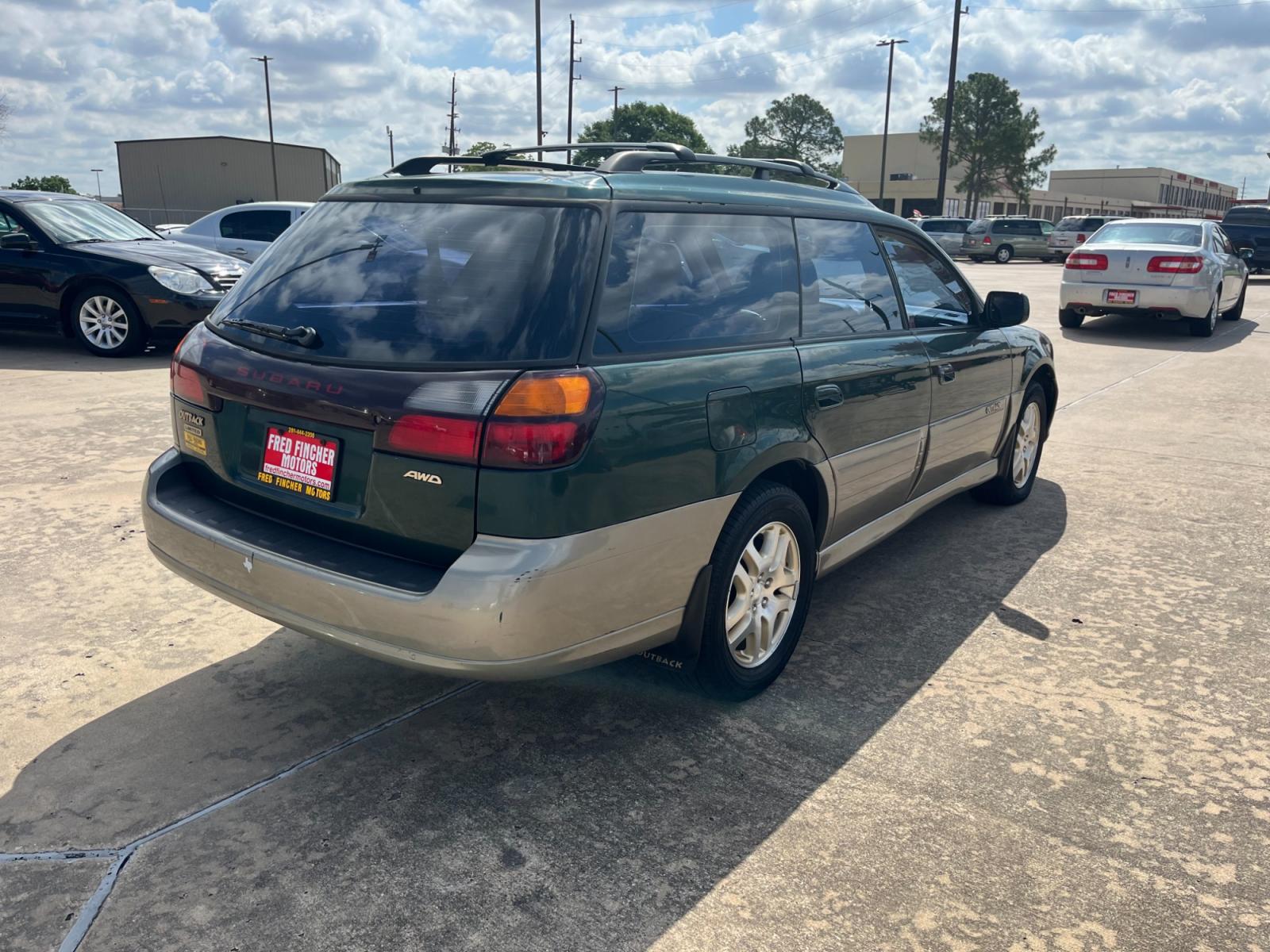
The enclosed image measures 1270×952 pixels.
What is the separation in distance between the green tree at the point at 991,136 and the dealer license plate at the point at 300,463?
71.5 m

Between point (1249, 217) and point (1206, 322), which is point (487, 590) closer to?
point (1206, 322)

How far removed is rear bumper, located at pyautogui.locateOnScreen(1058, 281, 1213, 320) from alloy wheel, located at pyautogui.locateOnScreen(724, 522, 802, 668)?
36.9 feet

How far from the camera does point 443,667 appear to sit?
8.51ft

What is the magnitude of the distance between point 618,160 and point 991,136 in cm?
7435

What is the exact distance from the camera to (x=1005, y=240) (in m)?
35.8

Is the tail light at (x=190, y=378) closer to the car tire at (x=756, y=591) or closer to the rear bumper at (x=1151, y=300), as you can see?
the car tire at (x=756, y=591)

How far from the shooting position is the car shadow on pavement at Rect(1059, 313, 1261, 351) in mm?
12828

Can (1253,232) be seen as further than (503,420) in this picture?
Yes

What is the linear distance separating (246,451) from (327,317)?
0.47 m

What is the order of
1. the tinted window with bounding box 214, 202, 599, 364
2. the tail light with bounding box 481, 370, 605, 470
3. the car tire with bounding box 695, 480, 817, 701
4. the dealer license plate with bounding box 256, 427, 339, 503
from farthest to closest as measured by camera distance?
the car tire with bounding box 695, 480, 817, 701
the dealer license plate with bounding box 256, 427, 339, 503
the tinted window with bounding box 214, 202, 599, 364
the tail light with bounding box 481, 370, 605, 470

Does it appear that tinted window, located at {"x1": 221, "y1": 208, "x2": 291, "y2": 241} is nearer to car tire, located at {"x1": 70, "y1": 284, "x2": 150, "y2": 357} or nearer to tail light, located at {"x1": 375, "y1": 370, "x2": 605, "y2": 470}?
car tire, located at {"x1": 70, "y1": 284, "x2": 150, "y2": 357}

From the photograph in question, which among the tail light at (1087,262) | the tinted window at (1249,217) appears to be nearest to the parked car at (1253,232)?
the tinted window at (1249,217)

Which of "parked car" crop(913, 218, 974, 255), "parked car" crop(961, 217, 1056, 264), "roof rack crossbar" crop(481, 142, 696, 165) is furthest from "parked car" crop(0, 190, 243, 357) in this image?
"parked car" crop(913, 218, 974, 255)

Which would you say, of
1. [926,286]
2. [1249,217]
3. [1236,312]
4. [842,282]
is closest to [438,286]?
[842,282]
